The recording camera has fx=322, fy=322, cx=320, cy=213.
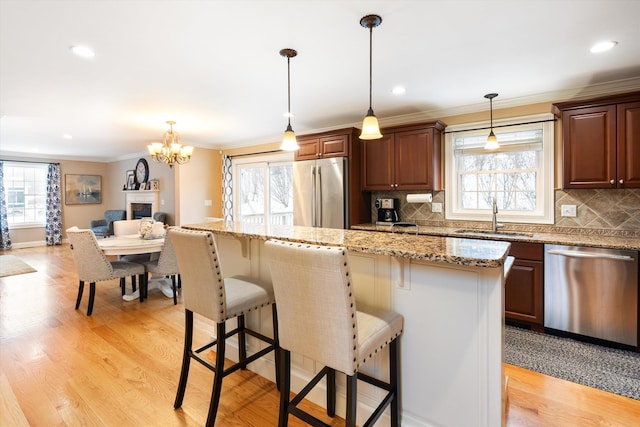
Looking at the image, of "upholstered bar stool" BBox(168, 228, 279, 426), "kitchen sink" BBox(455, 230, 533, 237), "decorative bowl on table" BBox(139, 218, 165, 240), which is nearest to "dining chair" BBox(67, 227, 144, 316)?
"decorative bowl on table" BBox(139, 218, 165, 240)

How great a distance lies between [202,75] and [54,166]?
7892 mm

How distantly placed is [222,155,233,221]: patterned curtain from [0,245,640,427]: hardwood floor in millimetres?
3321

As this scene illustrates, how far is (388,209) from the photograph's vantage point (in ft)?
14.3

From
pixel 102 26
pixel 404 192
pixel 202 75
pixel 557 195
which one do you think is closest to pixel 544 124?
pixel 557 195

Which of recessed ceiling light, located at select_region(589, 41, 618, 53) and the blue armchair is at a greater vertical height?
recessed ceiling light, located at select_region(589, 41, 618, 53)

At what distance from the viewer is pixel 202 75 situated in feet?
9.41

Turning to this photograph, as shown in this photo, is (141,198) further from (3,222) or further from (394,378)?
(394,378)

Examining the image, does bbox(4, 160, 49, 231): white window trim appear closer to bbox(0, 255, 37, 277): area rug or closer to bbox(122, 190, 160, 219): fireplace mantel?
bbox(0, 255, 37, 277): area rug

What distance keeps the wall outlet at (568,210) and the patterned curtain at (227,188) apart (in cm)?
535

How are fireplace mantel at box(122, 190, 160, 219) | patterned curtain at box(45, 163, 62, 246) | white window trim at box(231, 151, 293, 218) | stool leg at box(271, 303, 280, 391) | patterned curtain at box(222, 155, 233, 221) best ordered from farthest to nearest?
1. patterned curtain at box(45, 163, 62, 246)
2. fireplace mantel at box(122, 190, 160, 219)
3. patterned curtain at box(222, 155, 233, 221)
4. white window trim at box(231, 151, 293, 218)
5. stool leg at box(271, 303, 280, 391)

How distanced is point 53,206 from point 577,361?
418 inches

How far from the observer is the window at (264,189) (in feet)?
18.5

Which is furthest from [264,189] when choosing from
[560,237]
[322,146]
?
[560,237]

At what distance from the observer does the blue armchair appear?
7891mm
